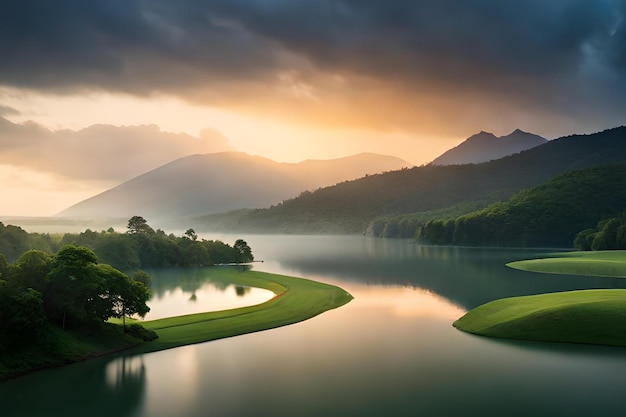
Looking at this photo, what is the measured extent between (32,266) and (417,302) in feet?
134

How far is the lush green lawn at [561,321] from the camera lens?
122 ft

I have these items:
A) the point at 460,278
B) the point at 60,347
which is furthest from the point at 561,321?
the point at 460,278

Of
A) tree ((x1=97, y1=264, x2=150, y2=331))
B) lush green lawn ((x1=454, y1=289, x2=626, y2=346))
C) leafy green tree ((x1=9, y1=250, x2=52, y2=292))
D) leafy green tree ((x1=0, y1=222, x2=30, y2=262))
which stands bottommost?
lush green lawn ((x1=454, y1=289, x2=626, y2=346))

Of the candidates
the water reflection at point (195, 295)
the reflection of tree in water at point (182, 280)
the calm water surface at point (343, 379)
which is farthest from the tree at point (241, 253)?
the calm water surface at point (343, 379)

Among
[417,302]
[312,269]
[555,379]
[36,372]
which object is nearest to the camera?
[555,379]

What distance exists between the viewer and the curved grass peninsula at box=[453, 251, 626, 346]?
122 ft

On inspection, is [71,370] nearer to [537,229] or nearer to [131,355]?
[131,355]

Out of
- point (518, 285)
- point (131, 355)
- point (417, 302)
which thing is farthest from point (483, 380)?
point (518, 285)

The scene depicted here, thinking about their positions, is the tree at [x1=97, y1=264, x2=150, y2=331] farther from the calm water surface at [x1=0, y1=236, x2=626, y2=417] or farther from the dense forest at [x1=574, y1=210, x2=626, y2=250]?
the dense forest at [x1=574, y1=210, x2=626, y2=250]

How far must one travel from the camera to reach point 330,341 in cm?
4038

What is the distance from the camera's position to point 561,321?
3931cm

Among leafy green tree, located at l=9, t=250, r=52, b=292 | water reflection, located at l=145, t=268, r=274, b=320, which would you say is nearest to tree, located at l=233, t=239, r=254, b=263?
water reflection, located at l=145, t=268, r=274, b=320

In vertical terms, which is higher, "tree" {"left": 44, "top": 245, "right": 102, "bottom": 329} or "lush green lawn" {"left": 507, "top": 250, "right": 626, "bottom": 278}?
"tree" {"left": 44, "top": 245, "right": 102, "bottom": 329}

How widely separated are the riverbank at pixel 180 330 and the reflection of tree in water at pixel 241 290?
4.71 meters
